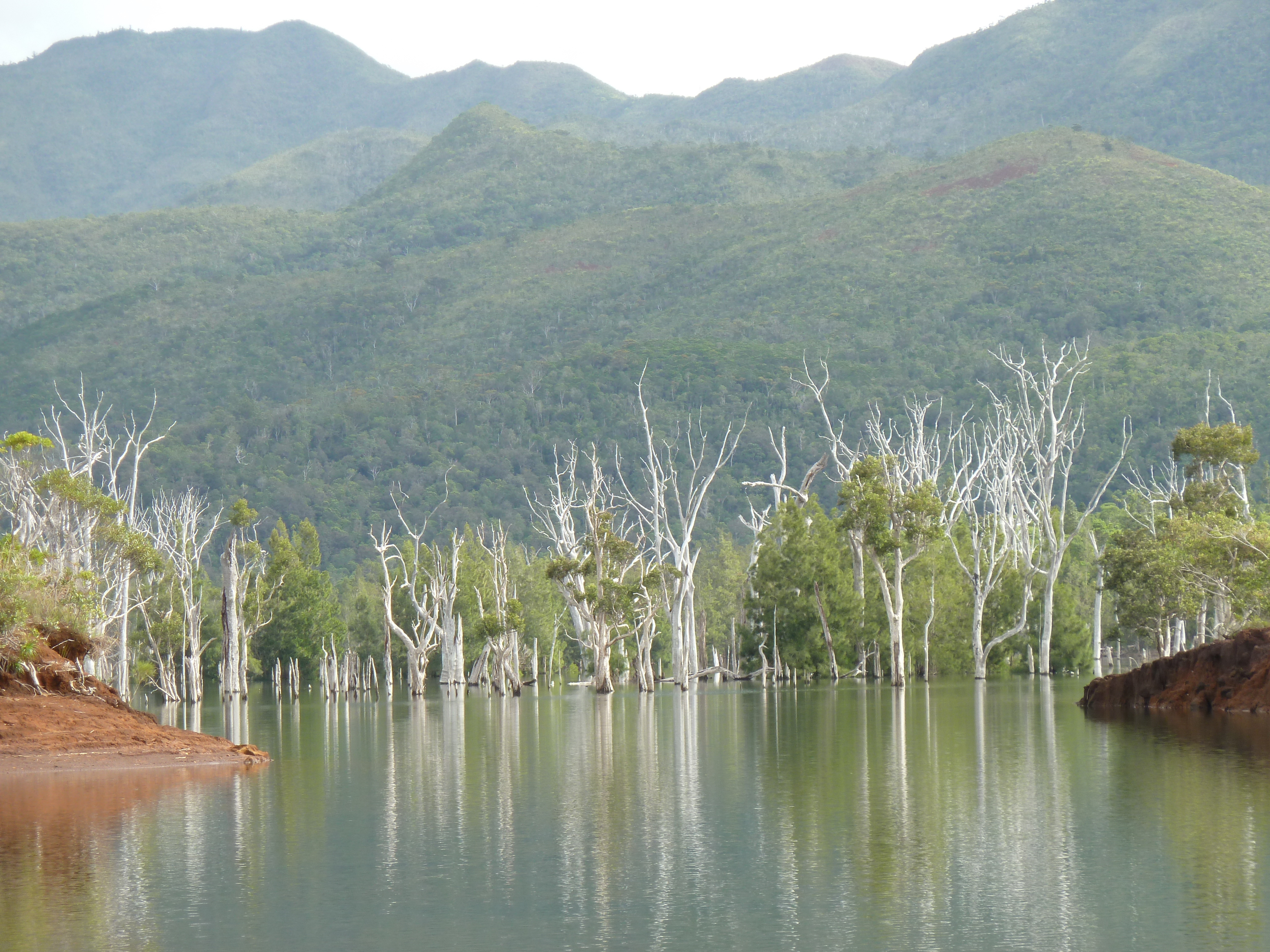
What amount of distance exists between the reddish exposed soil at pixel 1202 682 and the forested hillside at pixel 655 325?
2730 inches

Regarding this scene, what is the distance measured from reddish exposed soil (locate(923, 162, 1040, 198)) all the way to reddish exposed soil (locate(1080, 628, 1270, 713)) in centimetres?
12114

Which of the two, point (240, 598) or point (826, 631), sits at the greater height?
point (240, 598)

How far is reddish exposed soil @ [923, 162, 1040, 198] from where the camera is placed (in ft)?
499

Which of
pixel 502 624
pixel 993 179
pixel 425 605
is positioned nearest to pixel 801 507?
pixel 502 624

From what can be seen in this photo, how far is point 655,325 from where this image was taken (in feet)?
518

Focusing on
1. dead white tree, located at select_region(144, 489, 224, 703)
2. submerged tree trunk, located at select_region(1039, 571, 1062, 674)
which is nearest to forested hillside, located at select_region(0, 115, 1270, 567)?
dead white tree, located at select_region(144, 489, 224, 703)

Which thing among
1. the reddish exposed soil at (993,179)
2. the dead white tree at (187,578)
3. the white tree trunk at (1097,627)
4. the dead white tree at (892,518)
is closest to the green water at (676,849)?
the dead white tree at (892,518)

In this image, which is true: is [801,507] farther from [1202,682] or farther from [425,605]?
[1202,682]

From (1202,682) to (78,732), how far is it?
27314 mm

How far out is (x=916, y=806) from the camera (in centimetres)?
1902

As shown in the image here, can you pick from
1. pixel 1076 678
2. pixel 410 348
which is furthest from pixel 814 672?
pixel 410 348

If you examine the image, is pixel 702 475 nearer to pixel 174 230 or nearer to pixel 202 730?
pixel 202 730

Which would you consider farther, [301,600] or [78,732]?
[301,600]

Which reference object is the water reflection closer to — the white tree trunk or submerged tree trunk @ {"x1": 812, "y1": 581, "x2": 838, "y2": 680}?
submerged tree trunk @ {"x1": 812, "y1": 581, "x2": 838, "y2": 680}
